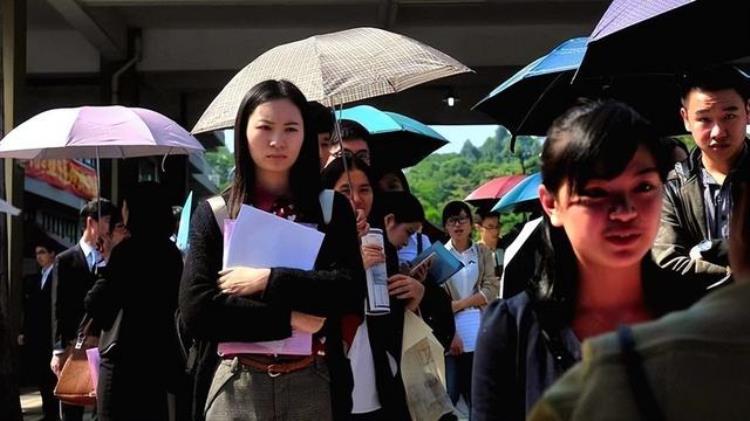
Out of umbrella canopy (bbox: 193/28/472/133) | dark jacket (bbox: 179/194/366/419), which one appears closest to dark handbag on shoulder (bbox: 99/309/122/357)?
umbrella canopy (bbox: 193/28/472/133)

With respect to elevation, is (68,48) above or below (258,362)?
above

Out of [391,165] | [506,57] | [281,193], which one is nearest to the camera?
[281,193]

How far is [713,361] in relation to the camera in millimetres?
1089

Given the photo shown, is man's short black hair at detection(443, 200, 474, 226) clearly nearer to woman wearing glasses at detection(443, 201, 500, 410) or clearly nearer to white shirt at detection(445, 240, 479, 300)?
woman wearing glasses at detection(443, 201, 500, 410)

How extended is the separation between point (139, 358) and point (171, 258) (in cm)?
55

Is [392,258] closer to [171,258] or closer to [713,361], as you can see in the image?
[171,258]

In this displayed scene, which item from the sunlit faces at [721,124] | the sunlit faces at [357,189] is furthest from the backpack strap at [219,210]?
the sunlit faces at [721,124]

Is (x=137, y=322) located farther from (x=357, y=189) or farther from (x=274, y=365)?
(x=274, y=365)

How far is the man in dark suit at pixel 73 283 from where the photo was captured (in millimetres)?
7262

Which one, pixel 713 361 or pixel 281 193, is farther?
pixel 281 193

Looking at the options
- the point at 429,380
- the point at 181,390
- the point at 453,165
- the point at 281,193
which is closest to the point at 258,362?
the point at 281,193

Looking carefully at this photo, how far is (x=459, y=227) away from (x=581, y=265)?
622 cm

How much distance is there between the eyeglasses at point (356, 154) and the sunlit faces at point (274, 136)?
2.67ft

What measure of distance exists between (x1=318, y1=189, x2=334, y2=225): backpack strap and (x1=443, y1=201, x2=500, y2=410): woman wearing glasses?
3.38m
